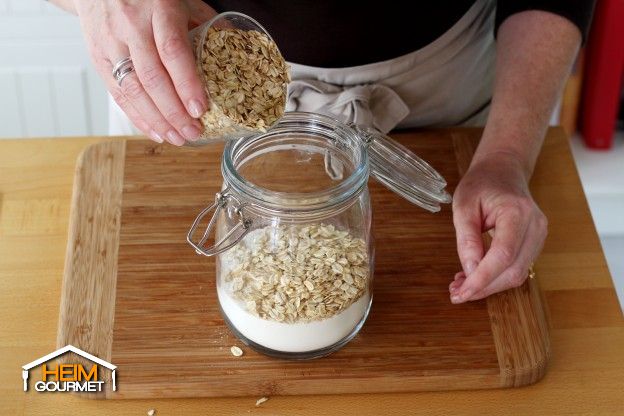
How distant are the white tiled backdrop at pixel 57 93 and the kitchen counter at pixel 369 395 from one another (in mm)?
698

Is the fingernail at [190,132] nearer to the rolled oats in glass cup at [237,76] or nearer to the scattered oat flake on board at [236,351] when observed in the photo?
the rolled oats in glass cup at [237,76]

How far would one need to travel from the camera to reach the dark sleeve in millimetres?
1255

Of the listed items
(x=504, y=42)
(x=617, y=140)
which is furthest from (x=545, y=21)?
(x=617, y=140)

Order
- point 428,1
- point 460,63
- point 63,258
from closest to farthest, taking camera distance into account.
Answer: point 63,258 → point 428,1 → point 460,63

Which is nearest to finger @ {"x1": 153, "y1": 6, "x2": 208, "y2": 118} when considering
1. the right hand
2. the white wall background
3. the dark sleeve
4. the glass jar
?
the right hand

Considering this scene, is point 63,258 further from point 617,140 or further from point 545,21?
point 617,140

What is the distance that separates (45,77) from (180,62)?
1232mm

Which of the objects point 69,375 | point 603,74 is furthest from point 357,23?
point 603,74

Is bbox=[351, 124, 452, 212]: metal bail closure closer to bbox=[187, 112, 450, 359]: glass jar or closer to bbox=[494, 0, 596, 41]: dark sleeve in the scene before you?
bbox=[187, 112, 450, 359]: glass jar

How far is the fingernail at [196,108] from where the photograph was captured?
2.82 feet

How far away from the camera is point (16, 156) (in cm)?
127

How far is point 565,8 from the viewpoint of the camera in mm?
1254

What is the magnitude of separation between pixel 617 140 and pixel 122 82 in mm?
1542

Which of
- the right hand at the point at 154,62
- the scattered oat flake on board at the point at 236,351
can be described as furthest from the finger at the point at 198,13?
the scattered oat flake on board at the point at 236,351
